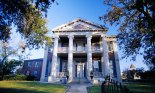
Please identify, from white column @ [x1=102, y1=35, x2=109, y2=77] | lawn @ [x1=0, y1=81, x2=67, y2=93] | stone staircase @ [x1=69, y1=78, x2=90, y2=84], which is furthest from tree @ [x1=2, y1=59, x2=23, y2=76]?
white column @ [x1=102, y1=35, x2=109, y2=77]

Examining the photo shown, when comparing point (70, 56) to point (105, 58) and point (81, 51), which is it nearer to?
point (81, 51)

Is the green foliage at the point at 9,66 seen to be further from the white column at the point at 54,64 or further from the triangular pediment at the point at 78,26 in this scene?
the triangular pediment at the point at 78,26

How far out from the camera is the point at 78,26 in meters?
30.2

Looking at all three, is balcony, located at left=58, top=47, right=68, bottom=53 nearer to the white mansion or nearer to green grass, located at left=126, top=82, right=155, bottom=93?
the white mansion

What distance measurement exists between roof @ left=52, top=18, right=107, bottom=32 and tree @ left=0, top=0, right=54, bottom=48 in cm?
1323

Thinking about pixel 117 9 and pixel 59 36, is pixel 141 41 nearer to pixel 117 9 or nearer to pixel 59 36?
pixel 117 9

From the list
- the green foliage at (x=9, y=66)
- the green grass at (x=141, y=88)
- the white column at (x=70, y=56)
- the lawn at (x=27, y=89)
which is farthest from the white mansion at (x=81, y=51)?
the green foliage at (x=9, y=66)

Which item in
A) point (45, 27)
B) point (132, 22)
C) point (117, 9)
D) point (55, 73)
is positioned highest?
point (117, 9)

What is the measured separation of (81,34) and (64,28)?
3.59 m

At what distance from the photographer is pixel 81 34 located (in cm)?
2941

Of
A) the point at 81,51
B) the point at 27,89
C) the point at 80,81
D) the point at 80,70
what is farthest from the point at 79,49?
the point at 27,89

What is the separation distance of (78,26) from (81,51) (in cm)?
501

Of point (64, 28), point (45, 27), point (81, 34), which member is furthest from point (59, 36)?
point (45, 27)

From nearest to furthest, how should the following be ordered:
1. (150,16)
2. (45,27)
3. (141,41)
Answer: (150,16) → (45,27) → (141,41)
